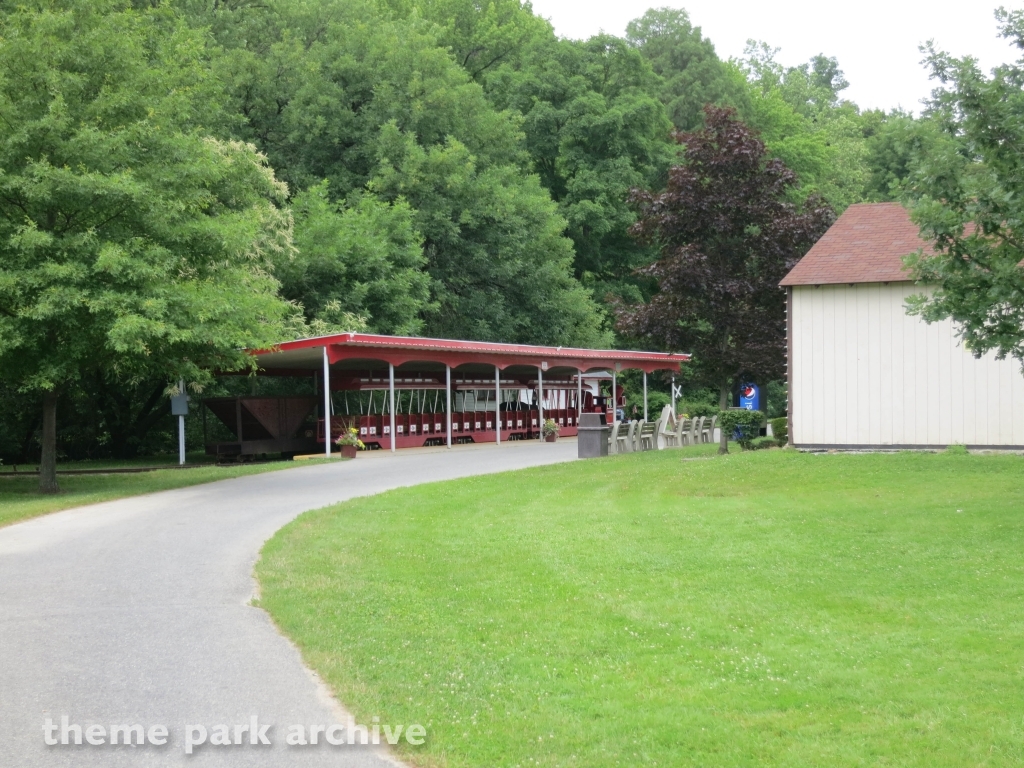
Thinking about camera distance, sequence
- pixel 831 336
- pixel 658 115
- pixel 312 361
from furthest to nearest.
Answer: pixel 658 115 → pixel 312 361 → pixel 831 336

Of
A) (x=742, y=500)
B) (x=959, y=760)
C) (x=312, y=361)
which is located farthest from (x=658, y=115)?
(x=959, y=760)

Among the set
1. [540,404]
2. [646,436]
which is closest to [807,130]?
[540,404]

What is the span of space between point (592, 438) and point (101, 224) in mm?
12378

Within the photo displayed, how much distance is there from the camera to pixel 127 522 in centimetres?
1539

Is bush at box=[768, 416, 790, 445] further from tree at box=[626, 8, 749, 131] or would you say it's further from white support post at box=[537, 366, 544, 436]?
tree at box=[626, 8, 749, 131]

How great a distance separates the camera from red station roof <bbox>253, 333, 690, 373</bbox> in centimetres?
2748

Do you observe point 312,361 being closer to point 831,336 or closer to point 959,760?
point 831,336

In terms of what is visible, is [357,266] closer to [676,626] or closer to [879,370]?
[879,370]

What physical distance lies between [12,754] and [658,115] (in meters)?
52.8

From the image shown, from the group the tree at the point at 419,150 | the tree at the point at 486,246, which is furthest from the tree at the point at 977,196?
the tree at the point at 486,246

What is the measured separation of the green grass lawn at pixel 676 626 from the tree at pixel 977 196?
8.58 ft

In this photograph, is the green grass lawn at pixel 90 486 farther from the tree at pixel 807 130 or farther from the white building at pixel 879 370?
the tree at pixel 807 130

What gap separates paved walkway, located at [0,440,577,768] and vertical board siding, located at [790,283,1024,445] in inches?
484

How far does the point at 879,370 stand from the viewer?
888 inches
